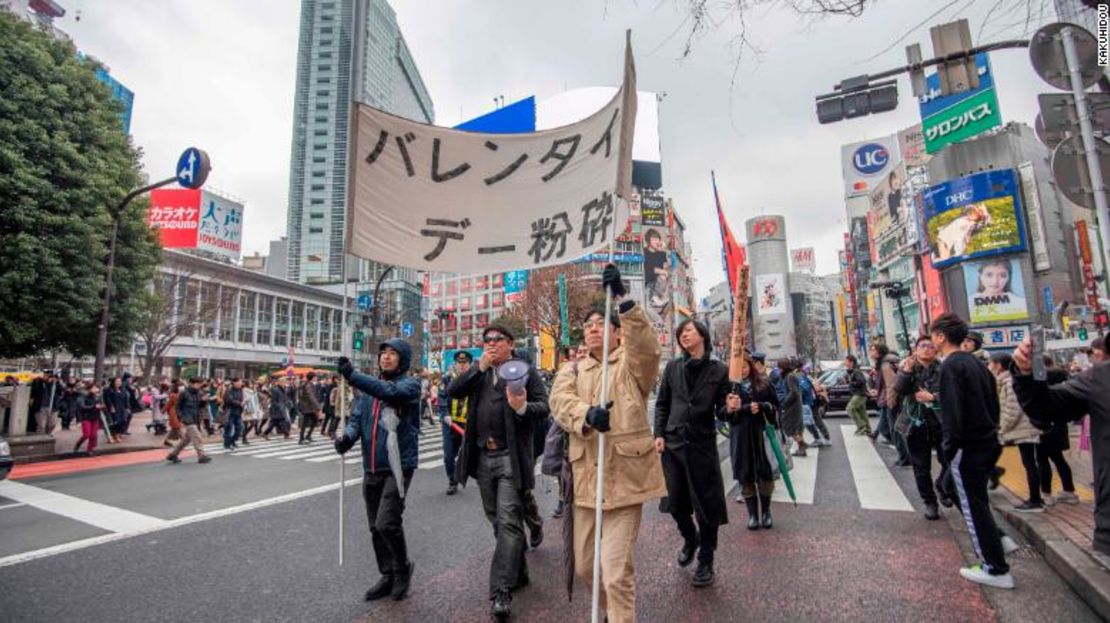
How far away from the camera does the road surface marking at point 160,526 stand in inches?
187

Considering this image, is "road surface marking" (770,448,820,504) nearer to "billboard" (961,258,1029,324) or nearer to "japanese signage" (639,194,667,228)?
"billboard" (961,258,1029,324)

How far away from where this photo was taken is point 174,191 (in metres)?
43.4

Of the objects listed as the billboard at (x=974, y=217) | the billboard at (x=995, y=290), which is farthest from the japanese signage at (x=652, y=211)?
the billboard at (x=995, y=290)

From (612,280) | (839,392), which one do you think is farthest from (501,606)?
(839,392)

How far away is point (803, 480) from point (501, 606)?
5754 millimetres

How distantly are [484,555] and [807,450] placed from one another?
799cm

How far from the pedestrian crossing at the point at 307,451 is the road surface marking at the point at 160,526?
96.8 inches

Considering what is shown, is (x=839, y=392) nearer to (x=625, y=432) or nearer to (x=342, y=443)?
(x=625, y=432)

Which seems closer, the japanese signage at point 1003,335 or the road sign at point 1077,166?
the road sign at point 1077,166

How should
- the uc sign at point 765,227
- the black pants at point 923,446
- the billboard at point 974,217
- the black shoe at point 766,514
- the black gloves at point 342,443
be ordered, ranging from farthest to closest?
the uc sign at point 765,227 → the billboard at point 974,217 → the black pants at point 923,446 → the black shoe at point 766,514 → the black gloves at point 342,443

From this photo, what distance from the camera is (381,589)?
371 cm

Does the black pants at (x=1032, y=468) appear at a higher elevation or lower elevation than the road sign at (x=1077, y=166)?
lower

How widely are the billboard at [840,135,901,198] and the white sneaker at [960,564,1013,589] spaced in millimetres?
77833

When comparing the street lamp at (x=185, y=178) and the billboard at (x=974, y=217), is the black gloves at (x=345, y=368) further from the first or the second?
the billboard at (x=974, y=217)
